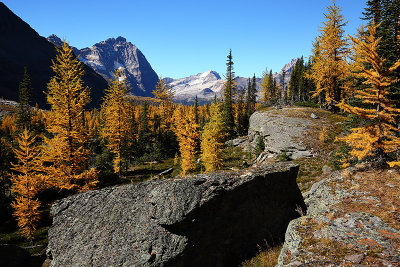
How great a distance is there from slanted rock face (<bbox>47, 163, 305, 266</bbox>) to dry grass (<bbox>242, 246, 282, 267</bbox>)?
372 millimetres

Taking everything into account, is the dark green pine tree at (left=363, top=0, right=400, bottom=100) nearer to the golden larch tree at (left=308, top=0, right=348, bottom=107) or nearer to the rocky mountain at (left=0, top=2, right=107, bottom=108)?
the golden larch tree at (left=308, top=0, right=348, bottom=107)

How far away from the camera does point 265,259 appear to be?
8039 millimetres

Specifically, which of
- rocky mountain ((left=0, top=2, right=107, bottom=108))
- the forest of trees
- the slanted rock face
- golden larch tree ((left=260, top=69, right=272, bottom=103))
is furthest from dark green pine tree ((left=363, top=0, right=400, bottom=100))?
rocky mountain ((left=0, top=2, right=107, bottom=108))

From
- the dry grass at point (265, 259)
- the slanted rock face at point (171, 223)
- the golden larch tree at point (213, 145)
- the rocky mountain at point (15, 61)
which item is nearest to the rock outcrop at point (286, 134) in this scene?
the golden larch tree at point (213, 145)

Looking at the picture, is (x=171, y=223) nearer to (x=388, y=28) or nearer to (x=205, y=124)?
Answer: (x=205, y=124)

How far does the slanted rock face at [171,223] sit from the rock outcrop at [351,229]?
95.2 inches

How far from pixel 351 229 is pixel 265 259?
358 centimetres

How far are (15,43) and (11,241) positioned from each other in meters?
257

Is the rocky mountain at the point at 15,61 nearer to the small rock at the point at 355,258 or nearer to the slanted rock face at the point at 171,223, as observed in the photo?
the slanted rock face at the point at 171,223

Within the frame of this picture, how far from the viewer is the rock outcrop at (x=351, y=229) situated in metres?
5.06

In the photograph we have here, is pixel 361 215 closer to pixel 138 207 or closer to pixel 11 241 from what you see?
pixel 138 207

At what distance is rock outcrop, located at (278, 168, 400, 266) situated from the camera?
16.6 feet

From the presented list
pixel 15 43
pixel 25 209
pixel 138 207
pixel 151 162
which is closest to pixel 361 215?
pixel 138 207

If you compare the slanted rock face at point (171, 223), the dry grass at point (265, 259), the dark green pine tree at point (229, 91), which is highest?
the dark green pine tree at point (229, 91)
